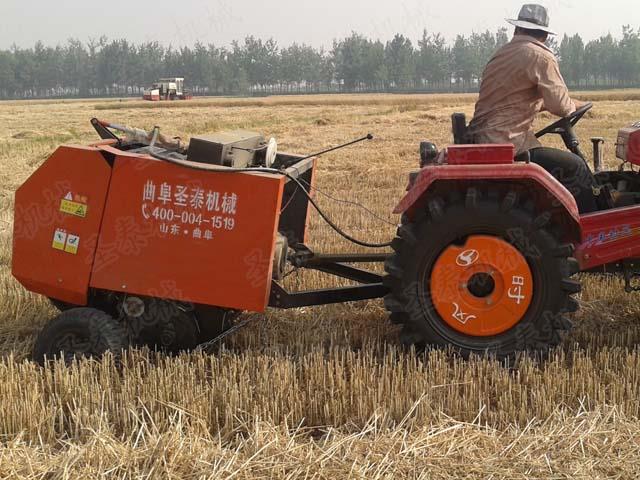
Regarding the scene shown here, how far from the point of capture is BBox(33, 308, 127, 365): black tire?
402 cm

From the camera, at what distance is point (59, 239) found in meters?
4.13

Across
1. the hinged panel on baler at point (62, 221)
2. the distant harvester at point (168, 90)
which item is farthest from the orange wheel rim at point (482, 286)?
the distant harvester at point (168, 90)

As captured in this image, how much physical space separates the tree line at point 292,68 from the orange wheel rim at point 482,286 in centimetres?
6838

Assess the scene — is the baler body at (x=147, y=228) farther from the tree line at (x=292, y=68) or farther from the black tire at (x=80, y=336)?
the tree line at (x=292, y=68)

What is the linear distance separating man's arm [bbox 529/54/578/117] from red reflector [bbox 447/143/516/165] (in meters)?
0.43

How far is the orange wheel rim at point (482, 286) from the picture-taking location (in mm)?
3844

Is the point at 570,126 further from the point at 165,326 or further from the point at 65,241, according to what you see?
the point at 65,241

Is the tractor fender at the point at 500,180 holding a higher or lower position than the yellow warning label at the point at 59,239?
higher

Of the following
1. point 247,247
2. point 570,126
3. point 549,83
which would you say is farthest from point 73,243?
point 570,126

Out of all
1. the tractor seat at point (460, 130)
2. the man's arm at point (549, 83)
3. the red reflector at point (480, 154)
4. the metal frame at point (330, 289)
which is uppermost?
the man's arm at point (549, 83)

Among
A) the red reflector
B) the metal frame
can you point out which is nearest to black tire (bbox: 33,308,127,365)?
the metal frame

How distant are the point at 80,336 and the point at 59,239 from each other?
1.84ft

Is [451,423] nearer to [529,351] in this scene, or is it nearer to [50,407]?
[529,351]

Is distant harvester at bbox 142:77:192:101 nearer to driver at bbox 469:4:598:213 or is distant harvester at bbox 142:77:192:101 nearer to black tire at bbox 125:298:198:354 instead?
black tire at bbox 125:298:198:354
